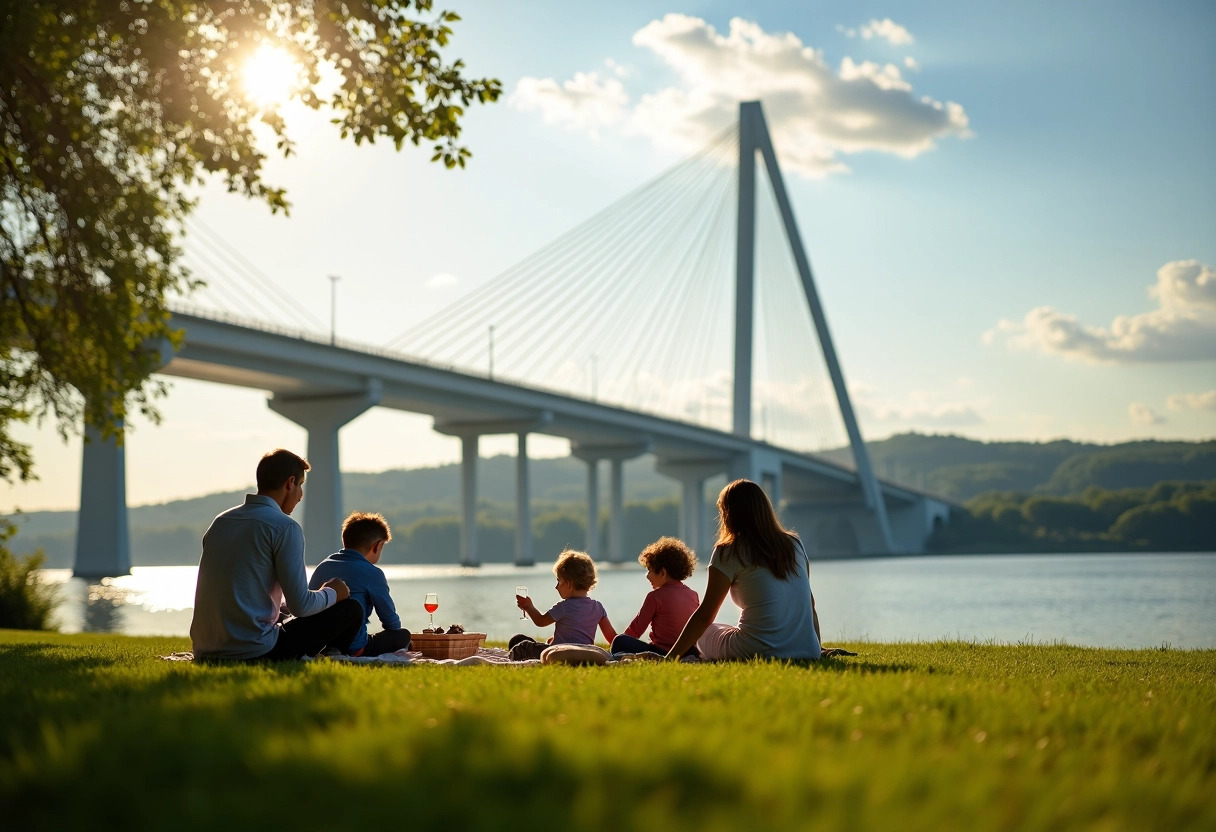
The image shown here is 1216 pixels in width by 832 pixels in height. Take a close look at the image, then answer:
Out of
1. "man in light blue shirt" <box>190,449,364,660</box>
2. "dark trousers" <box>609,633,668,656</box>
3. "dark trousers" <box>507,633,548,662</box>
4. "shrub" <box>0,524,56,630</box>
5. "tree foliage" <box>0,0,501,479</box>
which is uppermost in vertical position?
"tree foliage" <box>0,0,501,479</box>

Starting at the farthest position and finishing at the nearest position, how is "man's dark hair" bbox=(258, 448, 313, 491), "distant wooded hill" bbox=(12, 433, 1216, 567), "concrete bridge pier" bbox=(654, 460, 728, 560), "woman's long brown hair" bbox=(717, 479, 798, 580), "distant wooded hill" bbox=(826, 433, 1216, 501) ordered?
1. "distant wooded hill" bbox=(826, 433, 1216, 501)
2. "distant wooded hill" bbox=(12, 433, 1216, 567)
3. "concrete bridge pier" bbox=(654, 460, 728, 560)
4. "woman's long brown hair" bbox=(717, 479, 798, 580)
5. "man's dark hair" bbox=(258, 448, 313, 491)

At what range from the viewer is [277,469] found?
5.81 m

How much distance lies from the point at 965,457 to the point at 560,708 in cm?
18509

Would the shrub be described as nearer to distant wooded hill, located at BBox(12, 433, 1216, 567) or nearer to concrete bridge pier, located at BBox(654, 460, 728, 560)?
distant wooded hill, located at BBox(12, 433, 1216, 567)

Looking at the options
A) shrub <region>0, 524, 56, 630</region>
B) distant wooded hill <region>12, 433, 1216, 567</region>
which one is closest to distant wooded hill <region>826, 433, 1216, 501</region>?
distant wooded hill <region>12, 433, 1216, 567</region>

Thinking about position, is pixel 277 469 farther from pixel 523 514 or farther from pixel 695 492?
pixel 695 492

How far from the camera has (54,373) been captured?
34.4 ft

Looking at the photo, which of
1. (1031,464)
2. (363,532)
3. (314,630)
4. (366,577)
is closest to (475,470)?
(363,532)

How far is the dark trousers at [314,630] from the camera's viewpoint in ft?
20.2

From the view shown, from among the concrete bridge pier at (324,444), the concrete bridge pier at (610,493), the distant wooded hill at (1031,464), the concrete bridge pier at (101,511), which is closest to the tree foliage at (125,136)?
the concrete bridge pier at (101,511)

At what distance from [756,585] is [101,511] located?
30.9 meters

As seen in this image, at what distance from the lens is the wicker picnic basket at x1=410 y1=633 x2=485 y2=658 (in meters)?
7.14

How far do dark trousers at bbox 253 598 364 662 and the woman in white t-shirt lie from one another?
1.97 meters

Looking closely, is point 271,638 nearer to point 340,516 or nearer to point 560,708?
point 560,708
